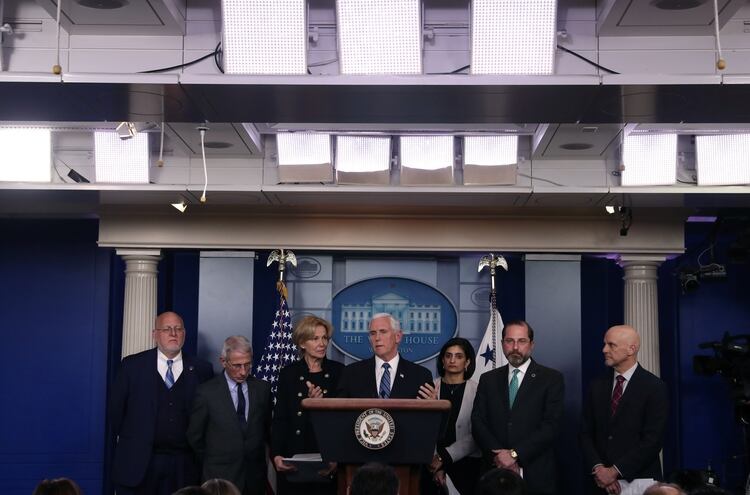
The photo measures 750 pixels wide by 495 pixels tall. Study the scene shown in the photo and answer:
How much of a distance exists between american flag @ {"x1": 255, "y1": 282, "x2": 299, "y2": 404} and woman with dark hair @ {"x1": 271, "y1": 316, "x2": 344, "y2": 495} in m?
1.66

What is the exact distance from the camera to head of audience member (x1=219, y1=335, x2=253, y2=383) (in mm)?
5668

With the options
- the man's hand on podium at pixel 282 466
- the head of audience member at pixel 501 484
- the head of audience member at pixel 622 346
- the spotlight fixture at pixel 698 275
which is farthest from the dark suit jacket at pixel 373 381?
the spotlight fixture at pixel 698 275

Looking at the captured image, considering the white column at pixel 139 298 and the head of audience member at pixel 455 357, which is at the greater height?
the white column at pixel 139 298

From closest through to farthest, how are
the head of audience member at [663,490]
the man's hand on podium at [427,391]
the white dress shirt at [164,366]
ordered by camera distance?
the head of audience member at [663,490] → the man's hand on podium at [427,391] → the white dress shirt at [164,366]

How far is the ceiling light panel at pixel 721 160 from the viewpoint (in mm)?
6098

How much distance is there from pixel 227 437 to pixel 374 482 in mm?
2468

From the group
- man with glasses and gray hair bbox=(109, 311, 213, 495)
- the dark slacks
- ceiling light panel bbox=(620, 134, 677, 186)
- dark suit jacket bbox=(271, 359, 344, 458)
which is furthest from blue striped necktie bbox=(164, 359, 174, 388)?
ceiling light panel bbox=(620, 134, 677, 186)

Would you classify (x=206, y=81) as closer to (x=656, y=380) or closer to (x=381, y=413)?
(x=381, y=413)

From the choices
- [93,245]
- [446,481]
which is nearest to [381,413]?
[446,481]

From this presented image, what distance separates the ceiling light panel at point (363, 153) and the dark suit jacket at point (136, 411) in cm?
148

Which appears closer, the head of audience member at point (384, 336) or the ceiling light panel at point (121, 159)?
the head of audience member at point (384, 336)

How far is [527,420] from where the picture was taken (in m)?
5.46

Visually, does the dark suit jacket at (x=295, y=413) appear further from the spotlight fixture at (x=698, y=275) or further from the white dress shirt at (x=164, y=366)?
the spotlight fixture at (x=698, y=275)

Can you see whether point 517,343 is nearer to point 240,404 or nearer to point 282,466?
point 282,466
